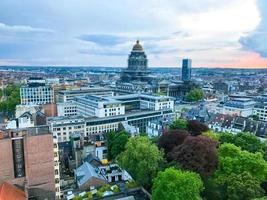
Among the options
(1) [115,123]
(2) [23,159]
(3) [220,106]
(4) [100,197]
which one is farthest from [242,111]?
(2) [23,159]

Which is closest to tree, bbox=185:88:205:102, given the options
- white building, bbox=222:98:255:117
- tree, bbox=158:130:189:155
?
white building, bbox=222:98:255:117

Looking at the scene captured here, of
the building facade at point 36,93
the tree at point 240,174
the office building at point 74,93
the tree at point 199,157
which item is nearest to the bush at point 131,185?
the tree at point 199,157

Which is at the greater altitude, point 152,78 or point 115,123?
point 152,78

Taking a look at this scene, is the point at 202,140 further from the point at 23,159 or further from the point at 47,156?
the point at 23,159

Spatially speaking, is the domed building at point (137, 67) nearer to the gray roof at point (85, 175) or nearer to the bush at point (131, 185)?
the gray roof at point (85, 175)

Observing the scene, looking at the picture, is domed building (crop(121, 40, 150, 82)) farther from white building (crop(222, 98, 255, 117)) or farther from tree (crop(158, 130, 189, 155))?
tree (crop(158, 130, 189, 155))

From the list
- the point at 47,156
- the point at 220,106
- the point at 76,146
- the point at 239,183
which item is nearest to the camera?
the point at 239,183

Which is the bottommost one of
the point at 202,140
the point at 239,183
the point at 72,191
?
the point at 72,191

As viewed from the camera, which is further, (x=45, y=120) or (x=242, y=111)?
(x=242, y=111)

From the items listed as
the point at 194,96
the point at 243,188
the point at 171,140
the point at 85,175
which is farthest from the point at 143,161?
the point at 194,96
